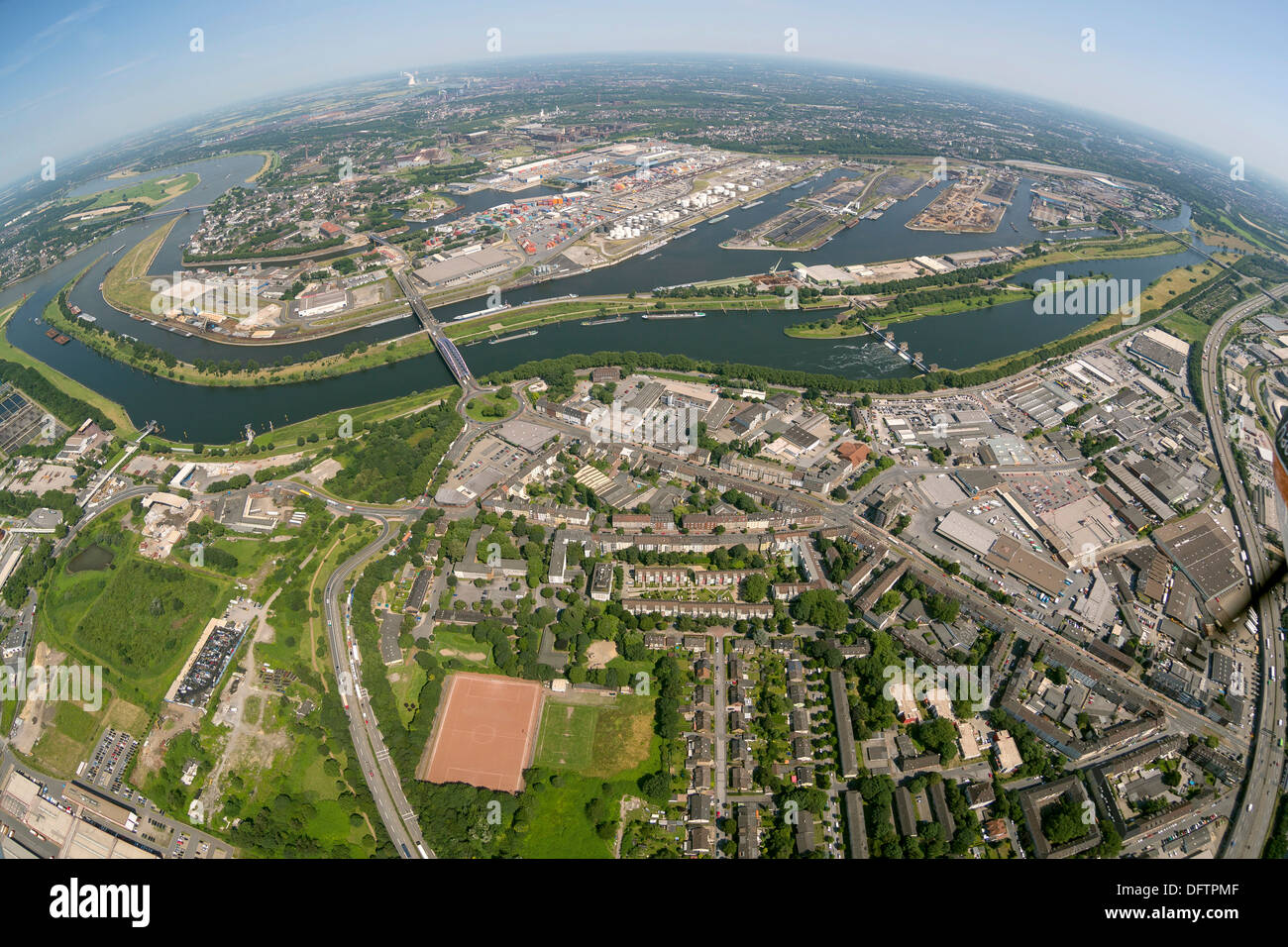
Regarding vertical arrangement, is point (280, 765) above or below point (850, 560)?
below

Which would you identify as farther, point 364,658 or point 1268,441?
point 1268,441

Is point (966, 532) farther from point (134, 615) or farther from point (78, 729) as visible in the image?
point (78, 729)

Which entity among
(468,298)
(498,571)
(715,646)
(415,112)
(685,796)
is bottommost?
(685,796)

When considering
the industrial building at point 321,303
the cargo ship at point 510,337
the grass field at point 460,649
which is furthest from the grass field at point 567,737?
the industrial building at point 321,303

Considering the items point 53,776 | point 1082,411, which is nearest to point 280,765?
point 53,776

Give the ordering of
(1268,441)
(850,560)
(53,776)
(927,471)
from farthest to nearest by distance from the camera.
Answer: (1268,441) < (927,471) < (850,560) < (53,776)

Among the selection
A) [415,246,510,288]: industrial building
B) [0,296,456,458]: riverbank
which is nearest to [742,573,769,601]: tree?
[0,296,456,458]: riverbank

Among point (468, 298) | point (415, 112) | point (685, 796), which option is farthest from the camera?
point (415, 112)

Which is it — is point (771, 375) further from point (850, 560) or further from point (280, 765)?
point (280, 765)
